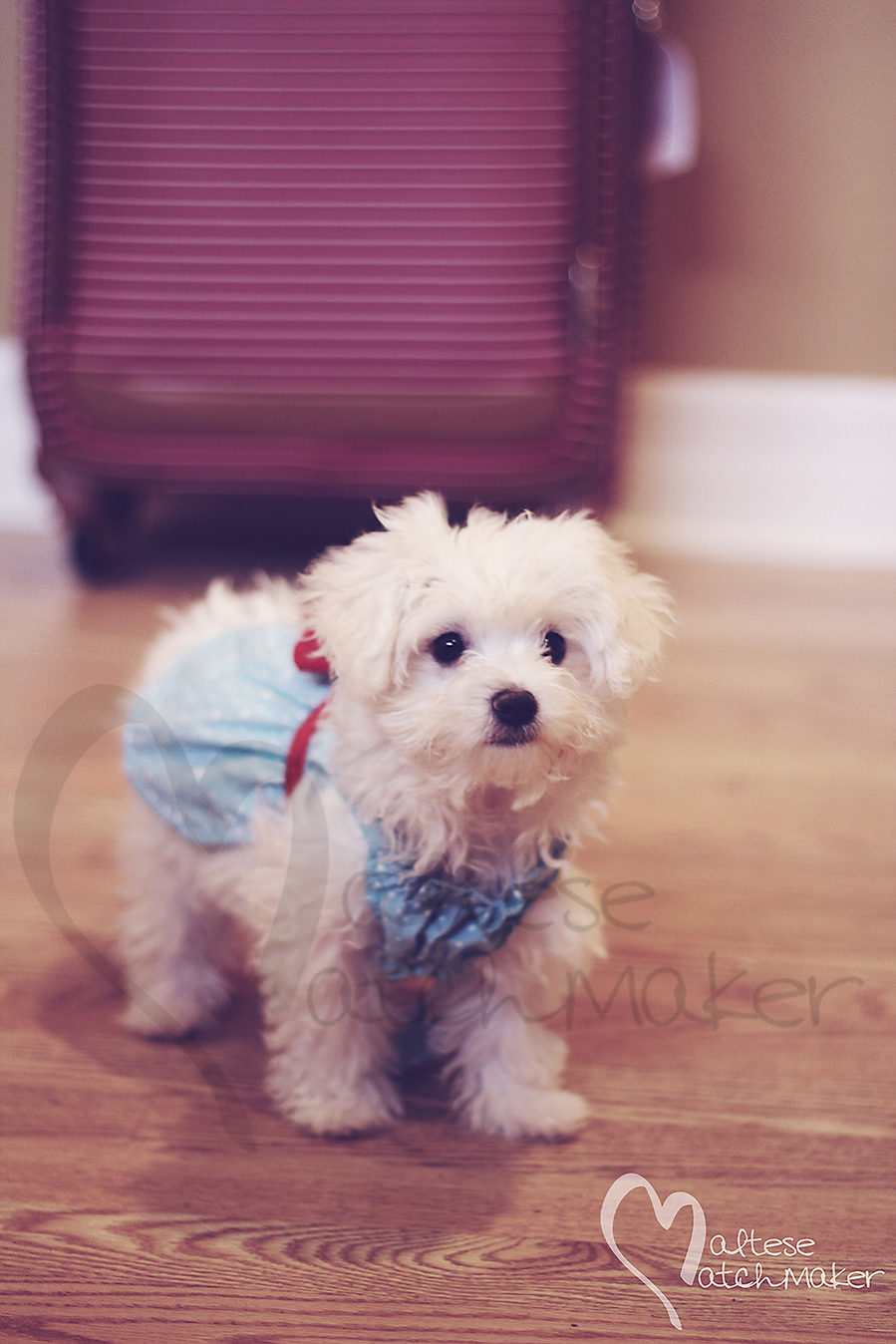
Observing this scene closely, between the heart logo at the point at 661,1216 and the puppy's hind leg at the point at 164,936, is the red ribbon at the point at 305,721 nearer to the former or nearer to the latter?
the puppy's hind leg at the point at 164,936

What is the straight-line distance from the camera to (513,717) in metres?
0.67

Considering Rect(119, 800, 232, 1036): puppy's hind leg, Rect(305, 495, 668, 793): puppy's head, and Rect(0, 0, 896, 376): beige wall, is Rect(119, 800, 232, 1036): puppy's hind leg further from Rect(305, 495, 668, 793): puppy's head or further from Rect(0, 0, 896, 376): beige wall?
Rect(0, 0, 896, 376): beige wall

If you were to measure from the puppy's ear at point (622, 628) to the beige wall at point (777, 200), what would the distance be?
1.51 meters

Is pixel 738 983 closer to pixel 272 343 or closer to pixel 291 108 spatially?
pixel 272 343

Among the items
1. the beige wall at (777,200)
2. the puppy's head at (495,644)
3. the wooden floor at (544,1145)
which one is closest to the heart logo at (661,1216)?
the wooden floor at (544,1145)

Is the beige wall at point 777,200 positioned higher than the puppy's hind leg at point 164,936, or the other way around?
the beige wall at point 777,200

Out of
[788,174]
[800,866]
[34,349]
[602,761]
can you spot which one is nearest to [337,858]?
[602,761]

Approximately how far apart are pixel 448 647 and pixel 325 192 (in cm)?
130

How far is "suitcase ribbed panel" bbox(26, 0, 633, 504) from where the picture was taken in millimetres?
1686

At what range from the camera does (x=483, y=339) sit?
5.64ft

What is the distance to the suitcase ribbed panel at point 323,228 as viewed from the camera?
1686 millimetres

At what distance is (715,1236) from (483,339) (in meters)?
1.36

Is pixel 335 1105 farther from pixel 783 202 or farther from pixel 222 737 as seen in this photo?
pixel 783 202

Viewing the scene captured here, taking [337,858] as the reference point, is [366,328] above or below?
above
